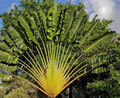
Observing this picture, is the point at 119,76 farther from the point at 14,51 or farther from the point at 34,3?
the point at 34,3

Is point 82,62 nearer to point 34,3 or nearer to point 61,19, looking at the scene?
point 61,19

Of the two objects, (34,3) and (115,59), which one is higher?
(34,3)

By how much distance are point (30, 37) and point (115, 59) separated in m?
4.99

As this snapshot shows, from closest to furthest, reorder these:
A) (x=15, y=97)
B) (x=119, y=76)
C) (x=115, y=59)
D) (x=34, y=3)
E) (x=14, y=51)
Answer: (x=119, y=76) < (x=115, y=59) < (x=14, y=51) < (x=15, y=97) < (x=34, y=3)

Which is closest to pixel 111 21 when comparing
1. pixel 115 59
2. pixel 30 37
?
pixel 115 59

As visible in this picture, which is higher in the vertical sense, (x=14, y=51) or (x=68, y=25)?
(x=68, y=25)

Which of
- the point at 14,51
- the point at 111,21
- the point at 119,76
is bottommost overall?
the point at 119,76

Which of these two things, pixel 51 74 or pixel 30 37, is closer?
pixel 51 74

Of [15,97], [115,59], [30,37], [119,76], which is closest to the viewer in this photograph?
[119,76]

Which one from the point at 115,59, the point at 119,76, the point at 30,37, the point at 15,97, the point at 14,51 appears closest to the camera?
the point at 119,76

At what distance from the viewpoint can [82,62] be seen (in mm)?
9992

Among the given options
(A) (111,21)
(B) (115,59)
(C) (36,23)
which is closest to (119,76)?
(B) (115,59)

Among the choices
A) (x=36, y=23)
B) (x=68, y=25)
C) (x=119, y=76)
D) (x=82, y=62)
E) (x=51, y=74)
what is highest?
(x=36, y=23)

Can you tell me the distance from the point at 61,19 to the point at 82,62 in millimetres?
2889
